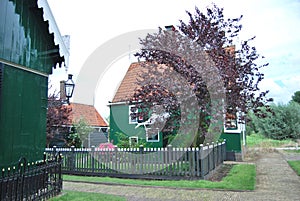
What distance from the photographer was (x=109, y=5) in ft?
42.1

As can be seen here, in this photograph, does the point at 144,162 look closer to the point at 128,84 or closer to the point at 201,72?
the point at 201,72

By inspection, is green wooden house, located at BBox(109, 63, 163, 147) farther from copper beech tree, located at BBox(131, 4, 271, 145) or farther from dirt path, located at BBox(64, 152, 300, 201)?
dirt path, located at BBox(64, 152, 300, 201)

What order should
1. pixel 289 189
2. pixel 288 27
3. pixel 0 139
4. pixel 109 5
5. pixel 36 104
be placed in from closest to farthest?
pixel 0 139 < pixel 36 104 < pixel 289 189 < pixel 288 27 < pixel 109 5

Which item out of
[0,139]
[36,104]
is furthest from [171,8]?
[0,139]

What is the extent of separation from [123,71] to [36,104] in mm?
17391

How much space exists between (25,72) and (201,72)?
5.78 m

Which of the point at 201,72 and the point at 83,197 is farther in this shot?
the point at 201,72

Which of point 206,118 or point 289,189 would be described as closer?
point 289,189

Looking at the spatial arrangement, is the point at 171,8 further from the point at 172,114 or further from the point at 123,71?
the point at 123,71

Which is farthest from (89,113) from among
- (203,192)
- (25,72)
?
(203,192)

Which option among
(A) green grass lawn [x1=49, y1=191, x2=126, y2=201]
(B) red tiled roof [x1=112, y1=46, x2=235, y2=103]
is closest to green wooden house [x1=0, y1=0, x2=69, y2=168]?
(A) green grass lawn [x1=49, y1=191, x2=126, y2=201]

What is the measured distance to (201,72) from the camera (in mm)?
9070

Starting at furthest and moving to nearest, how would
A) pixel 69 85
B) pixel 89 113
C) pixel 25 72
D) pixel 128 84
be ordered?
pixel 89 113
pixel 128 84
pixel 69 85
pixel 25 72

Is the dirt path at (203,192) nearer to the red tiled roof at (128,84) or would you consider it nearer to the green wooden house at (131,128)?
the green wooden house at (131,128)
